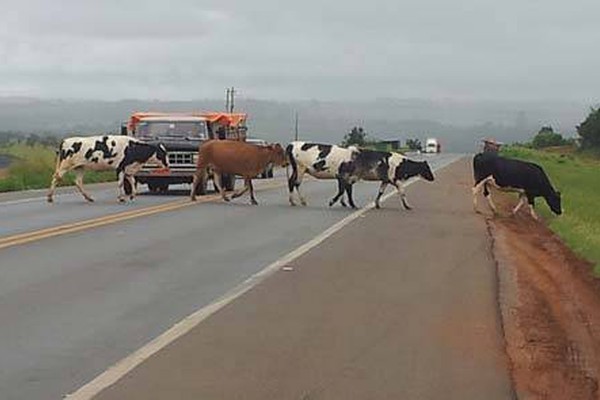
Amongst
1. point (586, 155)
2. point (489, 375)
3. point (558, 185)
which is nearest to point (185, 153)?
point (558, 185)

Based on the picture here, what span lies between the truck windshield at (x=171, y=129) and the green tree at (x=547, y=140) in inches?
4317

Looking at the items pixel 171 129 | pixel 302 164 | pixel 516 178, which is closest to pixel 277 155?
pixel 302 164

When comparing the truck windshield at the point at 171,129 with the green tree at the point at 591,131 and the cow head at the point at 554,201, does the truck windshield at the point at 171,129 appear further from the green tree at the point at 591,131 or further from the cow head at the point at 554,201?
the green tree at the point at 591,131

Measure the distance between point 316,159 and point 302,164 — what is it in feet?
1.22

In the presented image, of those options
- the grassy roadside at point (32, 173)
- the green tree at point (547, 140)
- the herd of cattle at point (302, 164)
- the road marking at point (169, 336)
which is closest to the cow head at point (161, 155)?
the herd of cattle at point (302, 164)

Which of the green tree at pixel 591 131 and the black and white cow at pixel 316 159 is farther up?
the black and white cow at pixel 316 159

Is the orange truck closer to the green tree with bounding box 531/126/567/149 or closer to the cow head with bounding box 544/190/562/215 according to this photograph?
the cow head with bounding box 544/190/562/215

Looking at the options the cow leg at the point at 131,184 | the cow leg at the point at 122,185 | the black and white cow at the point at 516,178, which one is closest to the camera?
the black and white cow at the point at 516,178

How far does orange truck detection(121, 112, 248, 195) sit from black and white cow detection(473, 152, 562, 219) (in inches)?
286

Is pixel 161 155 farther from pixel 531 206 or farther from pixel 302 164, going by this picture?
pixel 531 206

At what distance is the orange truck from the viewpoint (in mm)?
31938

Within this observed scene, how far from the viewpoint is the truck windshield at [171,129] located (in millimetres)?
32844

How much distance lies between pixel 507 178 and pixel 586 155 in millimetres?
82821

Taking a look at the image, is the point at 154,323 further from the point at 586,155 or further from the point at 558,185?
the point at 586,155
